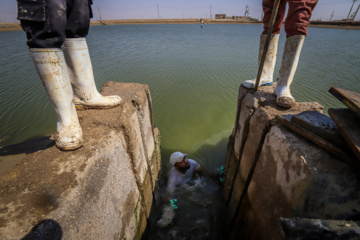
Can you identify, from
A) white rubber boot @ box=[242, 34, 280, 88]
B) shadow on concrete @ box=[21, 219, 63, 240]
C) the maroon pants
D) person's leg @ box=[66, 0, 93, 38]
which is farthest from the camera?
white rubber boot @ box=[242, 34, 280, 88]

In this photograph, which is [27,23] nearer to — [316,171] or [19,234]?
[19,234]

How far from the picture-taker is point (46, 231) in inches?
41.3

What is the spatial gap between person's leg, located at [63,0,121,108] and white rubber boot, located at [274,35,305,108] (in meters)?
2.17

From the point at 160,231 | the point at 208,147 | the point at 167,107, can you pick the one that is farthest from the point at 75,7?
the point at 167,107

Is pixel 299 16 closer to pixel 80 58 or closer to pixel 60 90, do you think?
pixel 80 58

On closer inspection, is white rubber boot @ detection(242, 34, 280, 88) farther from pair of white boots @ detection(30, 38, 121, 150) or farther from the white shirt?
pair of white boots @ detection(30, 38, 121, 150)

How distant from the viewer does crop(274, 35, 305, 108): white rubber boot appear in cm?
207

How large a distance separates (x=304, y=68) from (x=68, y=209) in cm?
1127

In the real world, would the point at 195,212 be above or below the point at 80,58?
below

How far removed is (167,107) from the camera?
6.61 m

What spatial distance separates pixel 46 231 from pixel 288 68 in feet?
9.60

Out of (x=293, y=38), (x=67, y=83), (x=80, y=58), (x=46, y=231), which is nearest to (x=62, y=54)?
(x=67, y=83)

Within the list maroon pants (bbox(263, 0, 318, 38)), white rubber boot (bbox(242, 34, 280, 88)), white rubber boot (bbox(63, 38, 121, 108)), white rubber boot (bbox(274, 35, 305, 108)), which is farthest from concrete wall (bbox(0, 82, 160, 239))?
maroon pants (bbox(263, 0, 318, 38))

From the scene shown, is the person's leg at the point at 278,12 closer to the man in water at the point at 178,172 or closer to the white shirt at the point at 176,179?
the man in water at the point at 178,172
